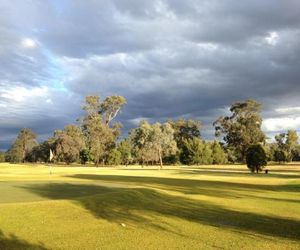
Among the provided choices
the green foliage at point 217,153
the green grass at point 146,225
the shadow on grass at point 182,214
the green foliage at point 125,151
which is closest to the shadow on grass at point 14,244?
the green grass at point 146,225

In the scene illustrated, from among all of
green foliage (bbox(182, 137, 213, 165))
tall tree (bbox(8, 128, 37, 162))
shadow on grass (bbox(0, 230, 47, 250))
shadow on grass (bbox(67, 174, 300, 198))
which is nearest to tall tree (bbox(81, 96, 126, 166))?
green foliage (bbox(182, 137, 213, 165))

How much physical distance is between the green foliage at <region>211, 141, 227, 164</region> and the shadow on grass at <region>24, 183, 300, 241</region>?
107449mm

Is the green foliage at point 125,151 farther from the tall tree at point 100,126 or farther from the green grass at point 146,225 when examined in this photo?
the green grass at point 146,225

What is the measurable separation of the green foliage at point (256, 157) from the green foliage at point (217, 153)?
219 ft

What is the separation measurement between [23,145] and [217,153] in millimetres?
73462

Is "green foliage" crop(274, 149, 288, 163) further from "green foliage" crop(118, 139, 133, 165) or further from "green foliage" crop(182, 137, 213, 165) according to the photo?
"green foliage" crop(118, 139, 133, 165)

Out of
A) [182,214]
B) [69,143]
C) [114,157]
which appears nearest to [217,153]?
[114,157]

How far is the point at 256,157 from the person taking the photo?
5903 cm

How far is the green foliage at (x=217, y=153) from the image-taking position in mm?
127312

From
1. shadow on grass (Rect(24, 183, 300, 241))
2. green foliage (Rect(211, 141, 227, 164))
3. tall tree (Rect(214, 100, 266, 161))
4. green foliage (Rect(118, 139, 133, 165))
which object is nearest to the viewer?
shadow on grass (Rect(24, 183, 300, 241))

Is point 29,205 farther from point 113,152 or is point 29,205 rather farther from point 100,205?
Answer: point 113,152

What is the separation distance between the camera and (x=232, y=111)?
11006 cm

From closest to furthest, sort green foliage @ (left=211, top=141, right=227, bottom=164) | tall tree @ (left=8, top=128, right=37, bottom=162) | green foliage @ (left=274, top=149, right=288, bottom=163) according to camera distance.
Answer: green foliage @ (left=211, top=141, right=227, bottom=164) < green foliage @ (left=274, top=149, right=288, bottom=163) < tall tree @ (left=8, top=128, right=37, bottom=162)

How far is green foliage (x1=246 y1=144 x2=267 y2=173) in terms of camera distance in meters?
58.2
